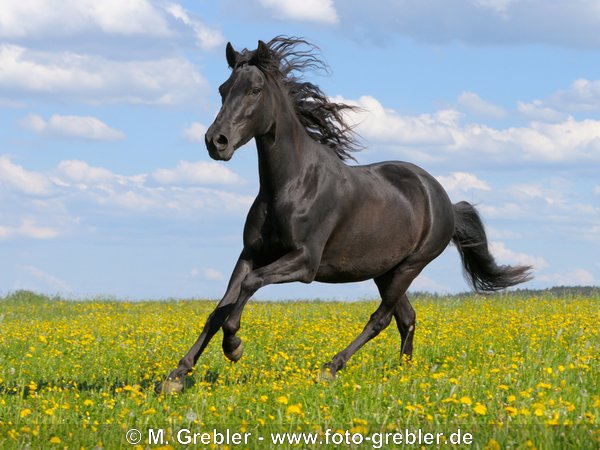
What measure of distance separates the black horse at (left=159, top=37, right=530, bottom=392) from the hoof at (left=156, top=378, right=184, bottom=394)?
0.01 meters

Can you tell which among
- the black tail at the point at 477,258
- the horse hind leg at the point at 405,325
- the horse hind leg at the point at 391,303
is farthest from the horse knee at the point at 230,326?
the black tail at the point at 477,258

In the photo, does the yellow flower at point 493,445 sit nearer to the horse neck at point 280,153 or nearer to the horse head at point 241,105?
the horse head at point 241,105

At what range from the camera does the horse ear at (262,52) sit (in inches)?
A: 317

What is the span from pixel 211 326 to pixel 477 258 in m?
5.53

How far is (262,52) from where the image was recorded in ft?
26.6

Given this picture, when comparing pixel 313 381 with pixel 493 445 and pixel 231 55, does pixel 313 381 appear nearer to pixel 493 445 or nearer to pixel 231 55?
pixel 231 55

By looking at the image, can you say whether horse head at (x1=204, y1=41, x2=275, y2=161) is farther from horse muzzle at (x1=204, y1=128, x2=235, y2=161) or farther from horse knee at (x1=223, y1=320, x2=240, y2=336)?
horse knee at (x1=223, y1=320, x2=240, y2=336)

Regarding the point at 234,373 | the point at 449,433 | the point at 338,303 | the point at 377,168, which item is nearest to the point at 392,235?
the point at 377,168

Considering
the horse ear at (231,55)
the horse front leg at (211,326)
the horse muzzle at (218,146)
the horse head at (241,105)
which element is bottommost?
the horse front leg at (211,326)

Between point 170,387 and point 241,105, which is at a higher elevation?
point 241,105

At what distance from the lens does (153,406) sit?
6.97 meters

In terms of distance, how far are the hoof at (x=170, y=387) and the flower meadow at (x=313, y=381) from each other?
11cm

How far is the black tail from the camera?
12086 mm

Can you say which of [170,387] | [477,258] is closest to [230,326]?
[170,387]
